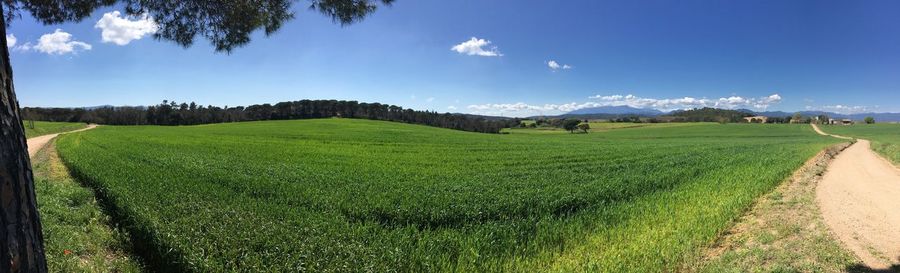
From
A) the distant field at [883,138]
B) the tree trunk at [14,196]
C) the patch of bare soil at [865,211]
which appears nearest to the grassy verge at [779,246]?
the patch of bare soil at [865,211]

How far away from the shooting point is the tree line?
10531cm

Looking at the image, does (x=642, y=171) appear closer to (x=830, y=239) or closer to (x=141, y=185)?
(x=830, y=239)

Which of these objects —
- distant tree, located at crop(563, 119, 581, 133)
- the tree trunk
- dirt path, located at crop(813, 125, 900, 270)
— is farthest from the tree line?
the tree trunk

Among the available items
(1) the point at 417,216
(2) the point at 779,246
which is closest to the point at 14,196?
(1) the point at 417,216

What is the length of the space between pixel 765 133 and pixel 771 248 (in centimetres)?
8693

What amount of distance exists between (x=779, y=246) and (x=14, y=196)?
10.3 metres

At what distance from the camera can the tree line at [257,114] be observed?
346ft

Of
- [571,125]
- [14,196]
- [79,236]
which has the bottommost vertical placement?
[571,125]

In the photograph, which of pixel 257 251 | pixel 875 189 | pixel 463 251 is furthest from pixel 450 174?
pixel 875 189

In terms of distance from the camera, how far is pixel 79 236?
894 centimetres

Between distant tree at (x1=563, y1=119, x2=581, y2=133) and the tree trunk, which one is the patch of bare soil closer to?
the tree trunk

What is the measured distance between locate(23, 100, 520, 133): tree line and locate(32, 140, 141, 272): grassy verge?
347 feet

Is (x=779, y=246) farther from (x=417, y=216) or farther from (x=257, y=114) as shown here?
(x=257, y=114)

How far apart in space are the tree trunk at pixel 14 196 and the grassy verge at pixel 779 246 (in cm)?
817
